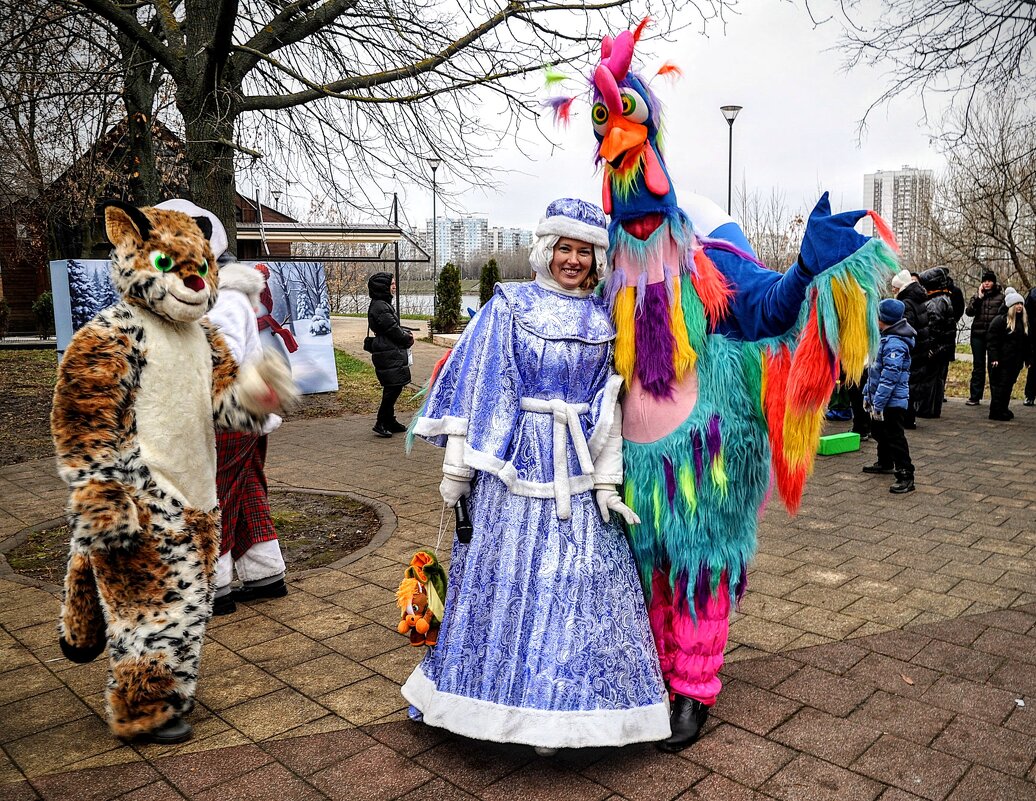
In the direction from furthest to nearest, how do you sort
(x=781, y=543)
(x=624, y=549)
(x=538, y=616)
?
(x=781, y=543), (x=624, y=549), (x=538, y=616)

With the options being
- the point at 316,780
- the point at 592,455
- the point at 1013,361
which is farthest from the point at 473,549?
the point at 1013,361

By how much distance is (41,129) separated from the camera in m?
7.89

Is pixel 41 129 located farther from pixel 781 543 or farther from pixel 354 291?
pixel 354 291

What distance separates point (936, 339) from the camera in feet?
31.4

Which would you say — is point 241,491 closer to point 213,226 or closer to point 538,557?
point 213,226

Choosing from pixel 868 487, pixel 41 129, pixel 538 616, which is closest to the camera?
pixel 538 616

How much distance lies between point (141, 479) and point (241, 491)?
50.1 inches

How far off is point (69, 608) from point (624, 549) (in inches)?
75.5

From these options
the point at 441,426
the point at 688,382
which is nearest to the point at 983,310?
the point at 688,382

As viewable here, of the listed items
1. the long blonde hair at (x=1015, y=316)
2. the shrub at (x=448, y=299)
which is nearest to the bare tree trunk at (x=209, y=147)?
the long blonde hair at (x=1015, y=316)

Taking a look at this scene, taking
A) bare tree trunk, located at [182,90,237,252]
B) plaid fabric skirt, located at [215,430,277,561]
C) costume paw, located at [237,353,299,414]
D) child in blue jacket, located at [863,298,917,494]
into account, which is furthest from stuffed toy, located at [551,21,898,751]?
child in blue jacket, located at [863,298,917,494]

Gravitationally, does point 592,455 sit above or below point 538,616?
above

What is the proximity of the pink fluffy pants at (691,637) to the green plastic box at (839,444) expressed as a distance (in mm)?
5403

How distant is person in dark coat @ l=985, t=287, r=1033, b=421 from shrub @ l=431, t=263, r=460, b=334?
45.6 ft
